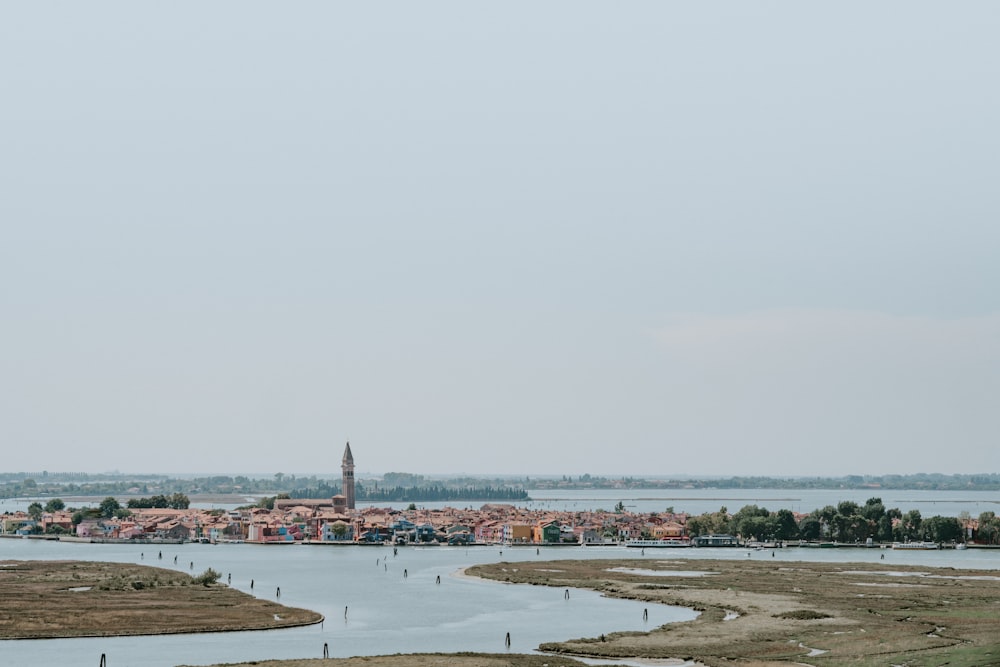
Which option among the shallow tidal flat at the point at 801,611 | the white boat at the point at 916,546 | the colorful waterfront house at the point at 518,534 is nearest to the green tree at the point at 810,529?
the white boat at the point at 916,546

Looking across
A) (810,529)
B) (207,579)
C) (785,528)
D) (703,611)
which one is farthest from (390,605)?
(810,529)

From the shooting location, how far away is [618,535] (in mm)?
195500

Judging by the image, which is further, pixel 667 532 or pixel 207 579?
pixel 667 532

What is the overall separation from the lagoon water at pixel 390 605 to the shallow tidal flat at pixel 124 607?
2.55 meters

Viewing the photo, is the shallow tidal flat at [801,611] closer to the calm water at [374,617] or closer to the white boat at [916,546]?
the calm water at [374,617]

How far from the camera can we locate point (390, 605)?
3637 inches

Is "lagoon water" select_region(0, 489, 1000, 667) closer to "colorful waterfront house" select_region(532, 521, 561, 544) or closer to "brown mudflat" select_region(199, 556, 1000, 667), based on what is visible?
"brown mudflat" select_region(199, 556, 1000, 667)

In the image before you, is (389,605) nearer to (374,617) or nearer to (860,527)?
(374,617)

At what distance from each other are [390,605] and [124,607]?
19.4 meters

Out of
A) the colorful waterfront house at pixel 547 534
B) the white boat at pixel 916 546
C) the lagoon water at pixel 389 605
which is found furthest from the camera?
the colorful waterfront house at pixel 547 534

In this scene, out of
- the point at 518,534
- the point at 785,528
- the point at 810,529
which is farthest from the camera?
the point at 518,534

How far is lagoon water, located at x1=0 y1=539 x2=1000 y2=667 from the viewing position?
6681cm

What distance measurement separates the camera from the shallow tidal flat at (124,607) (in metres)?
73.5

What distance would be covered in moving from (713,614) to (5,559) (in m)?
86.8
